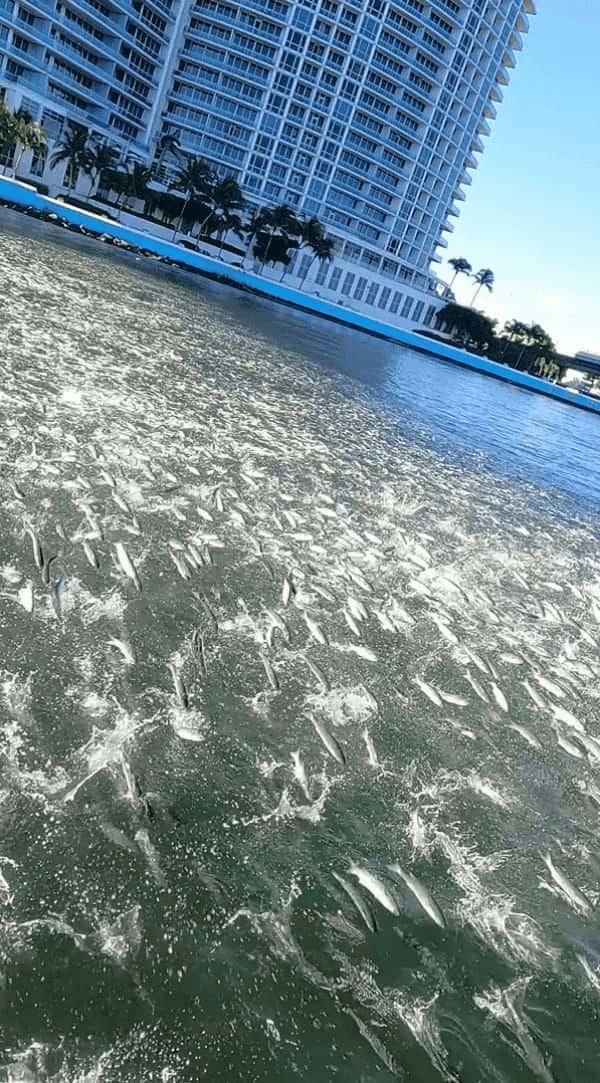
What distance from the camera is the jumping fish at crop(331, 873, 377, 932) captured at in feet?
14.8

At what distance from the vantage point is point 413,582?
32.5 ft

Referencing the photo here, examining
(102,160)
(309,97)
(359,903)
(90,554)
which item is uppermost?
(309,97)

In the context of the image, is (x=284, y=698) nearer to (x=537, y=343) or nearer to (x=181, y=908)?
(x=181, y=908)

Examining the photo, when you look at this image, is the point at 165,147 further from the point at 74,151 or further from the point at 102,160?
the point at 74,151

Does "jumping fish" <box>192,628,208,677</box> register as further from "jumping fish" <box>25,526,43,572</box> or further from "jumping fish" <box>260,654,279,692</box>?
"jumping fish" <box>25,526,43,572</box>

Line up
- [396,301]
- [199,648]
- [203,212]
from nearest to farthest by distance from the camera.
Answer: [199,648] < [203,212] < [396,301]

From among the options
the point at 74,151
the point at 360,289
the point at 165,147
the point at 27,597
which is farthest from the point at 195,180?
the point at 27,597

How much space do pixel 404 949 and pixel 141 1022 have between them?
1745 mm

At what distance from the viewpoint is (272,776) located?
5.45 metres

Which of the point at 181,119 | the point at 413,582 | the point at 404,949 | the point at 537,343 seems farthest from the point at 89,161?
the point at 404,949

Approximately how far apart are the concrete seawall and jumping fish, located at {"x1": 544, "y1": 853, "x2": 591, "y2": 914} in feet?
205

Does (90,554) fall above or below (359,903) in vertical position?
above

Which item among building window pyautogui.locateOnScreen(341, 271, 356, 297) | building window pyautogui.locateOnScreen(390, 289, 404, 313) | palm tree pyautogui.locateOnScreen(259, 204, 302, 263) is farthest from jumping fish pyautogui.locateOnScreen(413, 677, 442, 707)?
building window pyautogui.locateOnScreen(390, 289, 404, 313)

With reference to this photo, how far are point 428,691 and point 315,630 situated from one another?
145 centimetres
